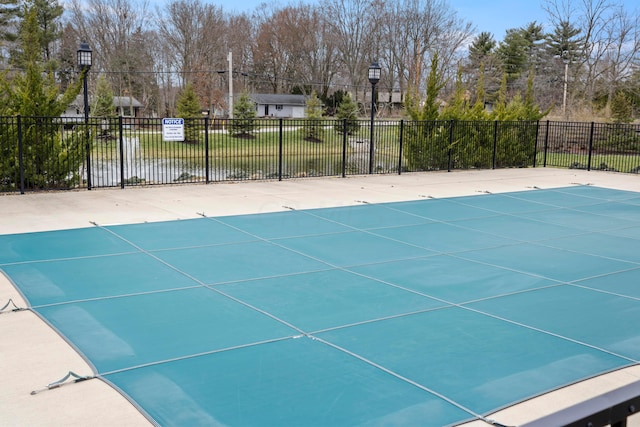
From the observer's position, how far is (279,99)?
7481cm

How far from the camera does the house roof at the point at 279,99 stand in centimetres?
7306

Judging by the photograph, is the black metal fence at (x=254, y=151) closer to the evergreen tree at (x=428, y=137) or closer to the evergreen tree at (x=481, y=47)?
the evergreen tree at (x=428, y=137)

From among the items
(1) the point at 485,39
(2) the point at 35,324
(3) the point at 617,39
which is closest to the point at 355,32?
(1) the point at 485,39

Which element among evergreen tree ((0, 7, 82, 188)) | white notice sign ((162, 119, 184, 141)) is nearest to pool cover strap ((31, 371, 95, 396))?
evergreen tree ((0, 7, 82, 188))

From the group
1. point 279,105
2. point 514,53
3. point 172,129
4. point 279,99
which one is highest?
point 514,53

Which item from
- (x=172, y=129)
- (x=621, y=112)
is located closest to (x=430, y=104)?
(x=172, y=129)

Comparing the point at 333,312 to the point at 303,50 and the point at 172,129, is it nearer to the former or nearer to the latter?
the point at 172,129

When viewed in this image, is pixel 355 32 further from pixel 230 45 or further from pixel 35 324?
pixel 35 324

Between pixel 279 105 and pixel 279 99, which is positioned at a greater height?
pixel 279 99

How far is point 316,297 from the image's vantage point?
6832 millimetres

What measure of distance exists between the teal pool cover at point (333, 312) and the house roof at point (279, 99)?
6372 cm

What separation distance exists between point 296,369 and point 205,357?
78 centimetres

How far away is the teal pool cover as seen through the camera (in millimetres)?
4492

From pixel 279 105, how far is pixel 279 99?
877mm
